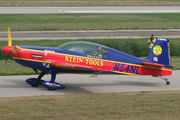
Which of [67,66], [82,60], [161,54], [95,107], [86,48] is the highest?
[86,48]

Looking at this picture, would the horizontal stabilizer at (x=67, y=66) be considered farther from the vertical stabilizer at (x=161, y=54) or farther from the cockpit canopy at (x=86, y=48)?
the vertical stabilizer at (x=161, y=54)

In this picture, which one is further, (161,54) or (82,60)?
(161,54)

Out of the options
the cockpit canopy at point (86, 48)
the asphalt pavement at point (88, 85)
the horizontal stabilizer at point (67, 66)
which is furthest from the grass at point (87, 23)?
the horizontal stabilizer at point (67, 66)

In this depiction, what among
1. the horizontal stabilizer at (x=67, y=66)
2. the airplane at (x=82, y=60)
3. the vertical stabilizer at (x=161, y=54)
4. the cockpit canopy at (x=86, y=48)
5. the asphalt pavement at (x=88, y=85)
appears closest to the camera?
the horizontal stabilizer at (x=67, y=66)

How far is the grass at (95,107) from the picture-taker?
8469 millimetres

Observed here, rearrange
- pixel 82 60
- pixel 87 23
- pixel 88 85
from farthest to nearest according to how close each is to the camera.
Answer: pixel 87 23
pixel 88 85
pixel 82 60

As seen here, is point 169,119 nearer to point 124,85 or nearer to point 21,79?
point 124,85

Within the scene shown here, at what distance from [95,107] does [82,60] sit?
10.2 ft

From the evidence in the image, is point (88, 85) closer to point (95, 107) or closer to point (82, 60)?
point (82, 60)

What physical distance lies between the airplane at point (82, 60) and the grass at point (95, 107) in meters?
1.30

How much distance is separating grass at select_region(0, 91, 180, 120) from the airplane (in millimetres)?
1299

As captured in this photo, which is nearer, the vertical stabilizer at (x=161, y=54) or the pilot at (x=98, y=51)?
the pilot at (x=98, y=51)

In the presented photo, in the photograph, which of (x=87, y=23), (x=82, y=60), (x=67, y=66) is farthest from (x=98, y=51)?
(x=87, y=23)

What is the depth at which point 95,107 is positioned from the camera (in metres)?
9.47
